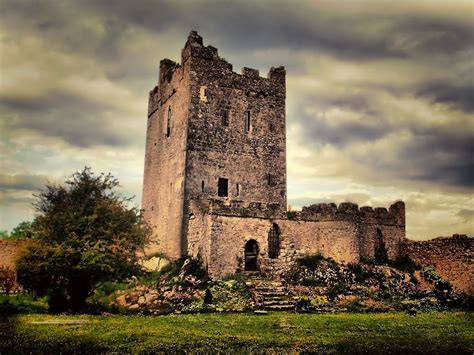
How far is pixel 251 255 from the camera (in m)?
29.4

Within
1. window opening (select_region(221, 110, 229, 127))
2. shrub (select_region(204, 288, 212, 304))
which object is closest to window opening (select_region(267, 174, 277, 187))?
window opening (select_region(221, 110, 229, 127))

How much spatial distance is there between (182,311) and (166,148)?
Result: 1569 cm

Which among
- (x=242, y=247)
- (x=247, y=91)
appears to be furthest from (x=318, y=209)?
(x=247, y=91)

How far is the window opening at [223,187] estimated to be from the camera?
3384 cm

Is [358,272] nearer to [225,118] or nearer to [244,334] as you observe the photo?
[225,118]

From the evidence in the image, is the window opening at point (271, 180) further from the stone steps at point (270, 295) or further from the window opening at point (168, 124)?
the stone steps at point (270, 295)

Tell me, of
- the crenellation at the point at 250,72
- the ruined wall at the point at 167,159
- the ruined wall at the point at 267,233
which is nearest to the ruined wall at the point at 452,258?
the ruined wall at the point at 267,233

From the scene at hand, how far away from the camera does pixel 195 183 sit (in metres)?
32.8

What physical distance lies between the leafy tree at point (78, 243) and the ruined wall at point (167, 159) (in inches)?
319

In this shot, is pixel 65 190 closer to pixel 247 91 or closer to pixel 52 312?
pixel 52 312

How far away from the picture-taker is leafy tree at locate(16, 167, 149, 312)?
21594 millimetres

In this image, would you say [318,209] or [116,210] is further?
[318,209]

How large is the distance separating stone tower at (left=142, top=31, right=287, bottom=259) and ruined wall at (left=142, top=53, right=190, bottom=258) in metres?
0.07

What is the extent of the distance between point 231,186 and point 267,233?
601 cm
